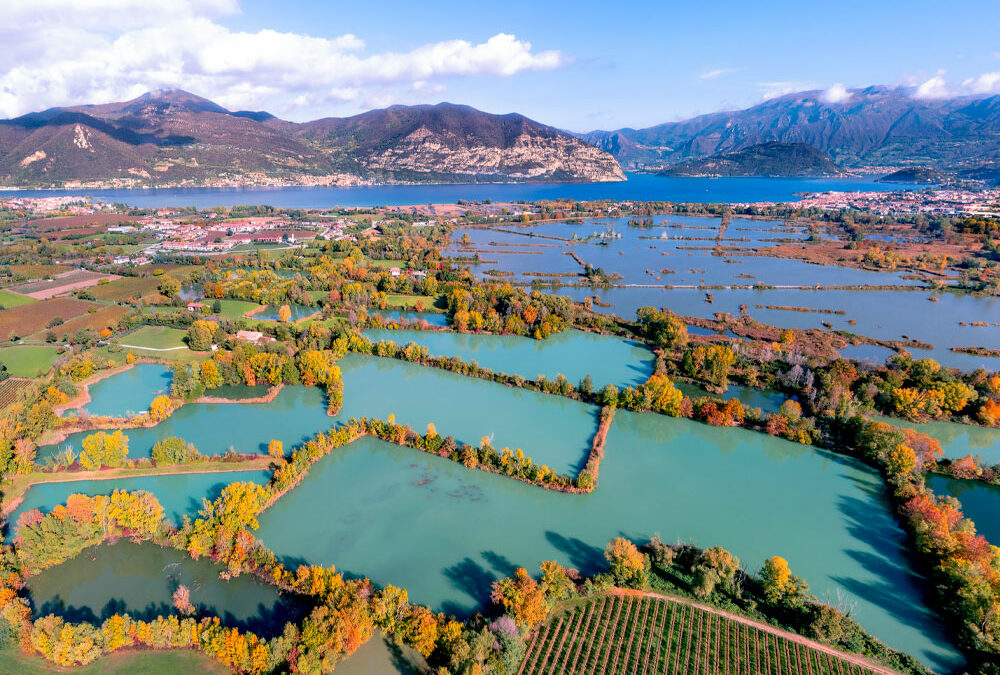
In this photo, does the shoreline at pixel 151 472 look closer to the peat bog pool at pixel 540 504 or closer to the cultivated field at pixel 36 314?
the peat bog pool at pixel 540 504

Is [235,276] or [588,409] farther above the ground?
[235,276]

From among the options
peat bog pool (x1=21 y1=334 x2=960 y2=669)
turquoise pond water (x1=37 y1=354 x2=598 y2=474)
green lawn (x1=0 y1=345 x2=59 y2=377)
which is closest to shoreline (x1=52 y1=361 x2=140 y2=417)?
turquoise pond water (x1=37 y1=354 x2=598 y2=474)

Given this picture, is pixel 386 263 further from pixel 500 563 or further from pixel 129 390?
pixel 500 563

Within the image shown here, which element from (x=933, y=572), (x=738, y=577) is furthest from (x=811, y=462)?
(x=738, y=577)

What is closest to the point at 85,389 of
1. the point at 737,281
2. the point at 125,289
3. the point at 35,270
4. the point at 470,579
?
the point at 125,289

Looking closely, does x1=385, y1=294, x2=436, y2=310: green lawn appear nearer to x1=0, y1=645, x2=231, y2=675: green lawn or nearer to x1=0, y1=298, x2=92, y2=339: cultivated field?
x1=0, y1=298, x2=92, y2=339: cultivated field

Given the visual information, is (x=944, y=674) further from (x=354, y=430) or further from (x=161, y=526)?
(x=161, y=526)

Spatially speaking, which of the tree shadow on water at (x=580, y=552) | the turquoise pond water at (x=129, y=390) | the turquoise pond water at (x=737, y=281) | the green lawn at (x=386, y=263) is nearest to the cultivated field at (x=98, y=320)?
the turquoise pond water at (x=129, y=390)
